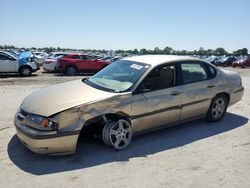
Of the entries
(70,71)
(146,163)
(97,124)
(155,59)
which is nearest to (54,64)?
(70,71)

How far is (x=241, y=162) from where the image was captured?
14.3 feet

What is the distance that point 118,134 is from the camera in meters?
4.64

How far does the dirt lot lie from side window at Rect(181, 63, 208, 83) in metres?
1.07

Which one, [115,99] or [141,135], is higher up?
[115,99]

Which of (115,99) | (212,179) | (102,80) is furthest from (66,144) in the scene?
(212,179)

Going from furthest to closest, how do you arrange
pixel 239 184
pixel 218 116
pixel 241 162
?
pixel 218 116, pixel 241 162, pixel 239 184

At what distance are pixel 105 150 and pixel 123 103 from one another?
838 millimetres

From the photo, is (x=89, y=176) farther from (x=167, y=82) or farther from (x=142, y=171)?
(x=167, y=82)

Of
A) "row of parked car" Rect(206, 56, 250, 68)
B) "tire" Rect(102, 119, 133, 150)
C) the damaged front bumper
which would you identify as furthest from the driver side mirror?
"row of parked car" Rect(206, 56, 250, 68)

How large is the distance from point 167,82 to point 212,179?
2065mm

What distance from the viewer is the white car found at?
16.0 metres

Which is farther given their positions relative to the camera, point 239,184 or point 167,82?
point 167,82

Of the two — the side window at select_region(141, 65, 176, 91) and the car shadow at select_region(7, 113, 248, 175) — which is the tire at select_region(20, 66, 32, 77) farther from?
the side window at select_region(141, 65, 176, 91)

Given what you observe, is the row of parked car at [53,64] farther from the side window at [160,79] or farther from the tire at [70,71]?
the side window at [160,79]
